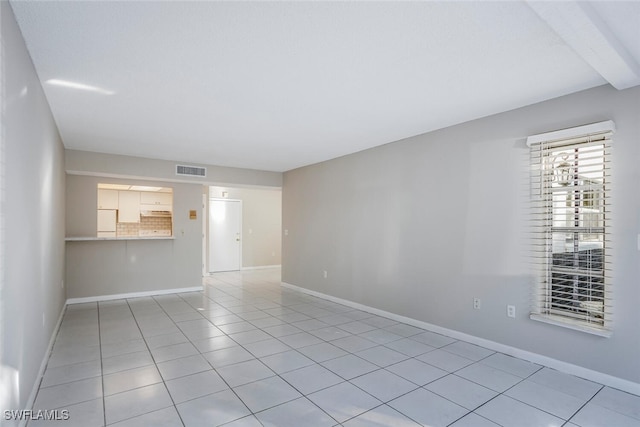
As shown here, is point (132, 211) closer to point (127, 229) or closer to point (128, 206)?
point (128, 206)

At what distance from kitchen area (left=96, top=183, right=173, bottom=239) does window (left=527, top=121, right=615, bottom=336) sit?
638 cm

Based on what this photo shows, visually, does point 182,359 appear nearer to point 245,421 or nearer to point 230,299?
point 245,421

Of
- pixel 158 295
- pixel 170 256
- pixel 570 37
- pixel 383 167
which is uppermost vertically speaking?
pixel 570 37

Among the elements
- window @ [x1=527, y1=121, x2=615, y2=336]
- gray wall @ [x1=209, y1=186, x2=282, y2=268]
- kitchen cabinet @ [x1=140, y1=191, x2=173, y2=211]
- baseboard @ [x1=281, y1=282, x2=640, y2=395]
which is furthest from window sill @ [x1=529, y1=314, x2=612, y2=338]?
kitchen cabinet @ [x1=140, y1=191, x2=173, y2=211]

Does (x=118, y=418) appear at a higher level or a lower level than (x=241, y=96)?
lower

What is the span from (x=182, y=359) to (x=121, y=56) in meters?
2.58

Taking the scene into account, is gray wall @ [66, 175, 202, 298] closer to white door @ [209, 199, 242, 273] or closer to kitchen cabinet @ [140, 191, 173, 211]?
kitchen cabinet @ [140, 191, 173, 211]

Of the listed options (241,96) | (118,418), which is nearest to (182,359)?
(118,418)

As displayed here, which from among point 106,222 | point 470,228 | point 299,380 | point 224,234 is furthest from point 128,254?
point 470,228

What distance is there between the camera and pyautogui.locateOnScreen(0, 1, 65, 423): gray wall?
171cm

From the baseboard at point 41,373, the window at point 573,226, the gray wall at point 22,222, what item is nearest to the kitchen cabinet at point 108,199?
the baseboard at point 41,373

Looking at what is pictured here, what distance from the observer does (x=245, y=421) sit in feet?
7.06

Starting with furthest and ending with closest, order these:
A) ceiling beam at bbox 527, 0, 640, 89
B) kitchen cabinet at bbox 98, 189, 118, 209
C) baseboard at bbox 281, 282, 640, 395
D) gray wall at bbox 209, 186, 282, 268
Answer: gray wall at bbox 209, 186, 282, 268 → kitchen cabinet at bbox 98, 189, 118, 209 → baseboard at bbox 281, 282, 640, 395 → ceiling beam at bbox 527, 0, 640, 89

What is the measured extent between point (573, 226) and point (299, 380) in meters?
2.70
